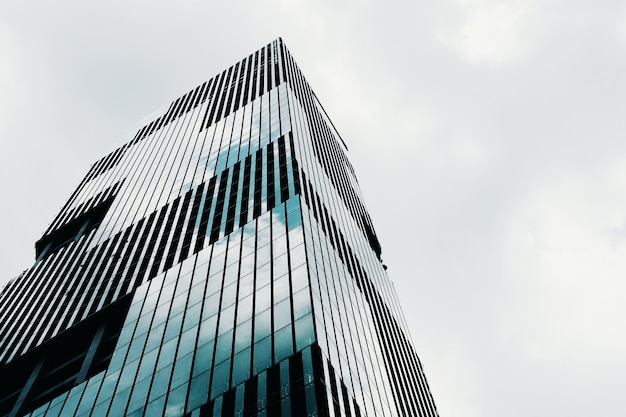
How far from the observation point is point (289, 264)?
145 ft

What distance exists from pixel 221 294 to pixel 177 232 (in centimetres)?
1994

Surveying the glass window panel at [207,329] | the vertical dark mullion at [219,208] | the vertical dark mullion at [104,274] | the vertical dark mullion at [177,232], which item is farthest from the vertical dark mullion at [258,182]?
the vertical dark mullion at [104,274]

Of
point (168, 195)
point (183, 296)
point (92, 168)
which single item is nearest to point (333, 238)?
point (183, 296)

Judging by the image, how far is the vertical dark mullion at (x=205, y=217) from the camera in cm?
5709

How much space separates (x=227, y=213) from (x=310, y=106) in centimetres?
4500

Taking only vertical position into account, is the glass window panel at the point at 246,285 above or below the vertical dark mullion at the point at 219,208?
below

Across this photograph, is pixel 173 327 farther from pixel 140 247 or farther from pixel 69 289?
pixel 69 289

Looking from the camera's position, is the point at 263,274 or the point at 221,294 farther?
the point at 221,294

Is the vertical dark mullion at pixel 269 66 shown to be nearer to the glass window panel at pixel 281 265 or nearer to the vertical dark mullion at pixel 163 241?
the vertical dark mullion at pixel 163 241

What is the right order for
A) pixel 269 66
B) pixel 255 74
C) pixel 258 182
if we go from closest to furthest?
pixel 258 182
pixel 255 74
pixel 269 66

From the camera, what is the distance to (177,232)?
62.9 metres

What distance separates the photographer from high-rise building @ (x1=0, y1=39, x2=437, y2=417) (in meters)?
35.4

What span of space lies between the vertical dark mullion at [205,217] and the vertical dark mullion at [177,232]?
272 cm

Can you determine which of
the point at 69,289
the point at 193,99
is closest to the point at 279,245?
the point at 69,289
